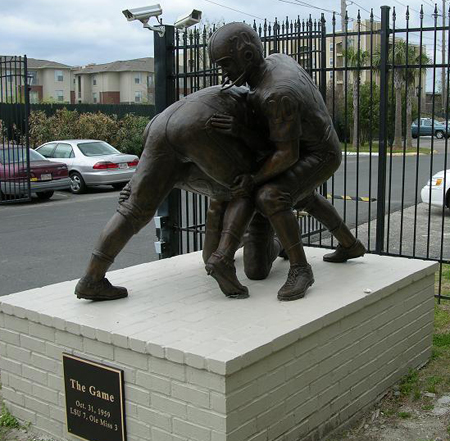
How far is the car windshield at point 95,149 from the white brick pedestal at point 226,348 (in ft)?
42.4

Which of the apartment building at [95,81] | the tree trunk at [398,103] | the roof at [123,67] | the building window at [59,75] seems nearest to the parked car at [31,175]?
the tree trunk at [398,103]

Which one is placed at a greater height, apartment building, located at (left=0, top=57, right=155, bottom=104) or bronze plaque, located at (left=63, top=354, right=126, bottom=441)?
apartment building, located at (left=0, top=57, right=155, bottom=104)

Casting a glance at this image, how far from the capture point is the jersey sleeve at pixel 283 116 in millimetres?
3795

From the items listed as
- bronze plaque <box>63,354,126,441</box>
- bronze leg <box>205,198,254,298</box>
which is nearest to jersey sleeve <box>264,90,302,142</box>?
bronze leg <box>205,198,254,298</box>

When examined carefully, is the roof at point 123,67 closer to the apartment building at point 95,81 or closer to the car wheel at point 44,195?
the apartment building at point 95,81

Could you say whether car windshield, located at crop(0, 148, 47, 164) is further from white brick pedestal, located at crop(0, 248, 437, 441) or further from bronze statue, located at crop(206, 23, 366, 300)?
bronze statue, located at crop(206, 23, 366, 300)

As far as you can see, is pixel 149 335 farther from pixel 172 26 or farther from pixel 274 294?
pixel 172 26

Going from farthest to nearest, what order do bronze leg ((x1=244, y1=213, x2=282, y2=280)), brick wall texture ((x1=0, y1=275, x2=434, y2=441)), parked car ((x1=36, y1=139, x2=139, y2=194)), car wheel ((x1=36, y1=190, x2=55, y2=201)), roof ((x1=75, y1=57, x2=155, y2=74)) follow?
1. roof ((x1=75, y1=57, x2=155, y2=74))
2. parked car ((x1=36, y1=139, x2=139, y2=194))
3. car wheel ((x1=36, y1=190, x2=55, y2=201))
4. bronze leg ((x1=244, y1=213, x2=282, y2=280))
5. brick wall texture ((x1=0, y1=275, x2=434, y2=441))

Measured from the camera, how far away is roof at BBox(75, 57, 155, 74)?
66.9 m

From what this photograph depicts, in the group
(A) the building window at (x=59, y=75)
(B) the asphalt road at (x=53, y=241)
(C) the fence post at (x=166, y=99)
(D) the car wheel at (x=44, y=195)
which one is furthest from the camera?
(A) the building window at (x=59, y=75)

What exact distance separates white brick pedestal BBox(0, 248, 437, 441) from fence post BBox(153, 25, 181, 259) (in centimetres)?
259

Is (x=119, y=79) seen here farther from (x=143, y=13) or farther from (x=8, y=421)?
(x=8, y=421)

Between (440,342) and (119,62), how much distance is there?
2651 inches

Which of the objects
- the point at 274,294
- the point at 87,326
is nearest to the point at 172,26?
the point at 274,294
